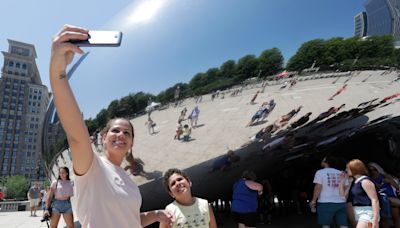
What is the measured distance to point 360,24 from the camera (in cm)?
371

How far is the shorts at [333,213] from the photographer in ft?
15.3

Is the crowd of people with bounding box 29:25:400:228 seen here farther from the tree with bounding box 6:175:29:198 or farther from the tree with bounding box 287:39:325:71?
the tree with bounding box 6:175:29:198

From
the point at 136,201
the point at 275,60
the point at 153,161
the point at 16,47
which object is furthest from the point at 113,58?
the point at 16,47

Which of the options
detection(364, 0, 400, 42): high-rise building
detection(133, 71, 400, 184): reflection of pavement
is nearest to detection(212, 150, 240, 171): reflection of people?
detection(133, 71, 400, 184): reflection of pavement

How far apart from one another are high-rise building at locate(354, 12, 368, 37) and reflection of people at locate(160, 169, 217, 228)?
8.81 ft

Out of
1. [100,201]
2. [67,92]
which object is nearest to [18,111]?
[100,201]

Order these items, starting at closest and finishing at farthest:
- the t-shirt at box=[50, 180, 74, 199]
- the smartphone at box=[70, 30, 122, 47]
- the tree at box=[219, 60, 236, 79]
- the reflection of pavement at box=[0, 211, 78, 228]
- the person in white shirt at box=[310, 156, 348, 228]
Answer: the smartphone at box=[70, 30, 122, 47] < the tree at box=[219, 60, 236, 79] < the person in white shirt at box=[310, 156, 348, 228] < the t-shirt at box=[50, 180, 74, 199] < the reflection of pavement at box=[0, 211, 78, 228]

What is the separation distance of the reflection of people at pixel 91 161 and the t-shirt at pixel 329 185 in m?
3.86

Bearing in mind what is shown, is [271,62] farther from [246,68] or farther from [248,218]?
[248,218]

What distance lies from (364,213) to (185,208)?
2.83 meters

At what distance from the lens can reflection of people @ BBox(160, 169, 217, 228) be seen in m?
2.74

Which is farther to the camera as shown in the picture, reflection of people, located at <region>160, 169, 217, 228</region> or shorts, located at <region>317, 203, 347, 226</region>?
shorts, located at <region>317, 203, 347, 226</region>

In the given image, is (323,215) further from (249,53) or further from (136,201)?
(136,201)

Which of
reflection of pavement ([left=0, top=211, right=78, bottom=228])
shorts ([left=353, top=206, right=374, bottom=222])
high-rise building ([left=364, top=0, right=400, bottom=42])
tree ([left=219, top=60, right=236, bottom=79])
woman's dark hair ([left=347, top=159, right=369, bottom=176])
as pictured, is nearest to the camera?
tree ([left=219, top=60, right=236, bottom=79])
